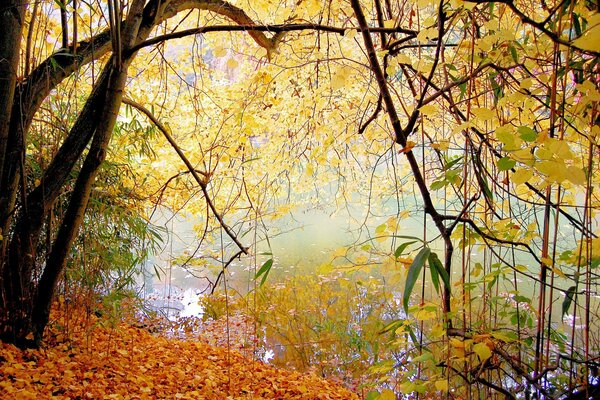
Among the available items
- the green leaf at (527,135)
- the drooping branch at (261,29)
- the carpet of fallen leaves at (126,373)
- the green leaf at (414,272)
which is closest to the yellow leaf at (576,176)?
the green leaf at (527,135)

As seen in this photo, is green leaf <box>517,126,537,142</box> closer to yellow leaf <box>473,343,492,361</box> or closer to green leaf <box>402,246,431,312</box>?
green leaf <box>402,246,431,312</box>

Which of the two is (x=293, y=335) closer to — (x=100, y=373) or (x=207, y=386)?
(x=207, y=386)

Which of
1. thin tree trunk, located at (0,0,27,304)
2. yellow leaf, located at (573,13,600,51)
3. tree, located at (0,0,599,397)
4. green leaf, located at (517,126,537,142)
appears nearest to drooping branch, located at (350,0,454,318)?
tree, located at (0,0,599,397)

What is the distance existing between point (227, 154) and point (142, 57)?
119 cm

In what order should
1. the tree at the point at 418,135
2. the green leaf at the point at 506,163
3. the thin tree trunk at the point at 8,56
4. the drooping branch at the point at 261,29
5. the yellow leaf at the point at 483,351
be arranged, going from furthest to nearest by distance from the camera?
the thin tree trunk at the point at 8,56, the drooping branch at the point at 261,29, the tree at the point at 418,135, the yellow leaf at the point at 483,351, the green leaf at the point at 506,163

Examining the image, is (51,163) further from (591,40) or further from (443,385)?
(591,40)

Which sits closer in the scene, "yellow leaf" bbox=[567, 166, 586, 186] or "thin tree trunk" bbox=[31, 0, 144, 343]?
"yellow leaf" bbox=[567, 166, 586, 186]

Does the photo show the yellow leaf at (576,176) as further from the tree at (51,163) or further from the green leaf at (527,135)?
the tree at (51,163)

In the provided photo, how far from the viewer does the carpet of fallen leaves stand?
70.3 inches

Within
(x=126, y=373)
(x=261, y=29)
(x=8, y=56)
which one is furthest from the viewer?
(x=126, y=373)

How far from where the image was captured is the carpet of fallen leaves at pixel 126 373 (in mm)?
1785

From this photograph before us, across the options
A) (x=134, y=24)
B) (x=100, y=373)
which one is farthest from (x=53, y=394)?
(x=134, y=24)

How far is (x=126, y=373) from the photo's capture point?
2143mm

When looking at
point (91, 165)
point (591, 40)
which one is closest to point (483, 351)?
point (591, 40)
